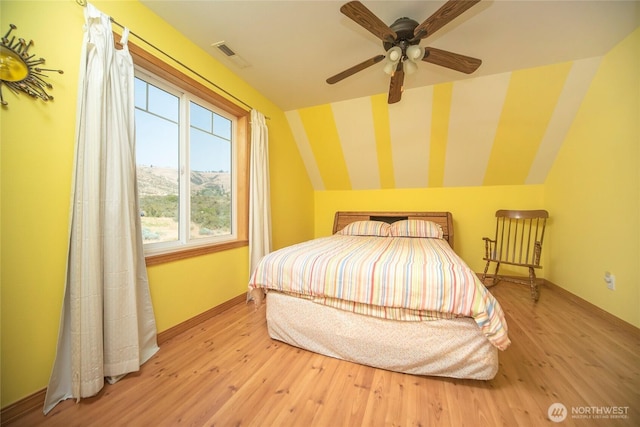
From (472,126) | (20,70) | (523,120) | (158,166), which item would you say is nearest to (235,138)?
(158,166)

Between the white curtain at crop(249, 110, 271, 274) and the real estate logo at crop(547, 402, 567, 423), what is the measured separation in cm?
229

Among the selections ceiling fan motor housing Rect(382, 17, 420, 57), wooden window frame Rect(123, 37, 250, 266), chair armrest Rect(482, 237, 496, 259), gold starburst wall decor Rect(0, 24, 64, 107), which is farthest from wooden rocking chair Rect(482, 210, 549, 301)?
gold starburst wall decor Rect(0, 24, 64, 107)

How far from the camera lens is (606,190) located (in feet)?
6.46

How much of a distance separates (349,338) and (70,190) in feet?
6.00

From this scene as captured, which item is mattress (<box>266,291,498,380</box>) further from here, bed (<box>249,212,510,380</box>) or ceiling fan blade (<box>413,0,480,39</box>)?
ceiling fan blade (<box>413,0,480,39</box>)

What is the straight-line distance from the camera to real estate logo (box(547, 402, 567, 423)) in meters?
1.04

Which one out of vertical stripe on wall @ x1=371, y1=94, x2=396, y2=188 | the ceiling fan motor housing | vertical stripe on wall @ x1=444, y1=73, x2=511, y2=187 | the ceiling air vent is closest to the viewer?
the ceiling fan motor housing

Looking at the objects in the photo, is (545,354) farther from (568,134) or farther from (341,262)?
(568,134)

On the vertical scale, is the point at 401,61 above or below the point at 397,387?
above

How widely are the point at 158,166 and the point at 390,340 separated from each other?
2.12m

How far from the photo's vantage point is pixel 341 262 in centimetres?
148

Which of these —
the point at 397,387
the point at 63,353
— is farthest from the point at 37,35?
the point at 397,387

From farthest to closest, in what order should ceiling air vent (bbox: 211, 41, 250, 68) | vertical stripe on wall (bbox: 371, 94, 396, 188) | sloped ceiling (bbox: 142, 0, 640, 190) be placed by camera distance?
vertical stripe on wall (bbox: 371, 94, 396, 188), ceiling air vent (bbox: 211, 41, 250, 68), sloped ceiling (bbox: 142, 0, 640, 190)

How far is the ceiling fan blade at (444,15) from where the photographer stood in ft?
3.75
